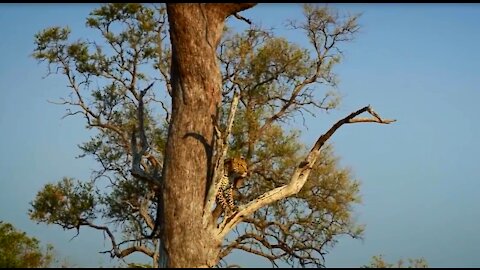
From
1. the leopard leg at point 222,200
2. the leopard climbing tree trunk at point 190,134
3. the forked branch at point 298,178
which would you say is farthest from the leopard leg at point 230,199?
the leopard climbing tree trunk at point 190,134

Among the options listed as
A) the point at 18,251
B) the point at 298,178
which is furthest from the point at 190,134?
the point at 18,251

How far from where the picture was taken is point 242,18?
413 inches

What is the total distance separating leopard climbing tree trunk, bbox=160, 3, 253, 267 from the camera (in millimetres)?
8227

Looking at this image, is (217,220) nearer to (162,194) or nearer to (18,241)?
(162,194)

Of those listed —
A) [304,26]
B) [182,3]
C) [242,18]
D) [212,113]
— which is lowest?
[212,113]

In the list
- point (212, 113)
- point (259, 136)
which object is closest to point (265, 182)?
point (259, 136)

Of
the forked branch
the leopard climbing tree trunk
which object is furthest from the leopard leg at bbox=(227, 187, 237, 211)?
the leopard climbing tree trunk

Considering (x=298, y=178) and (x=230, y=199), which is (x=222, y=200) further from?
(x=298, y=178)

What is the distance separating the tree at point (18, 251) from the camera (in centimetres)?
1100

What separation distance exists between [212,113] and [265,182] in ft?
18.6

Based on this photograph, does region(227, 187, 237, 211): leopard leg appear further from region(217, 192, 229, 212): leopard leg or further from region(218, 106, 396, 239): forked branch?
region(218, 106, 396, 239): forked branch

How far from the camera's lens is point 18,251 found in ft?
40.7

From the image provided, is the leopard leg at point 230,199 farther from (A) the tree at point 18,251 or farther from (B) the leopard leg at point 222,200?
(A) the tree at point 18,251

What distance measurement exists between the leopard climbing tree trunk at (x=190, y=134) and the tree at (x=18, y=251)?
397 cm
